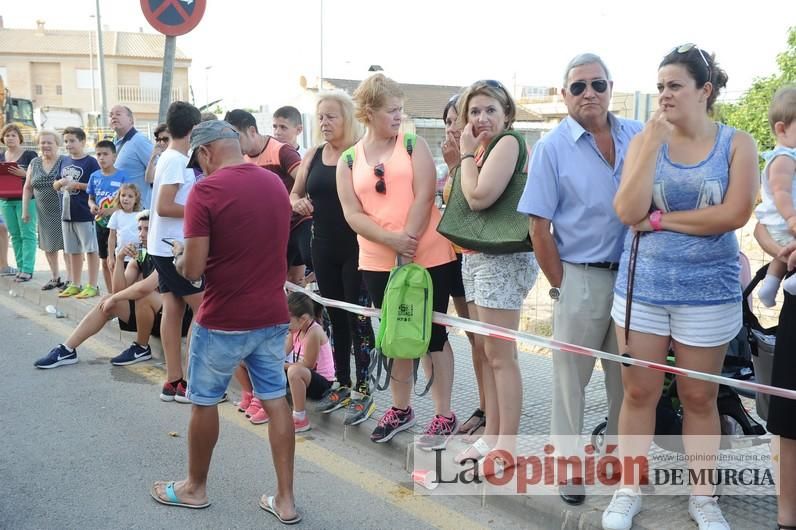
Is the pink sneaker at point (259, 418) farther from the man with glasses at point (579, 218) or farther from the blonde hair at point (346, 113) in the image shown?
the man with glasses at point (579, 218)

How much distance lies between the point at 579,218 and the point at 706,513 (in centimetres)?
135

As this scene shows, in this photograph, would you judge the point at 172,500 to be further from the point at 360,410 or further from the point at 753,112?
the point at 753,112

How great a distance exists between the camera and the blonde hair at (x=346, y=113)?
5.03 metres

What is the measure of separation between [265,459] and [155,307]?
2.65 meters

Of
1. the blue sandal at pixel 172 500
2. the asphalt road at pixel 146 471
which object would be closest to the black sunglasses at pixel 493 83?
the asphalt road at pixel 146 471

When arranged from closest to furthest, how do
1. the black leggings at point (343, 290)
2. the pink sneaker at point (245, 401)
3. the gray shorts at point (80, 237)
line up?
1. the black leggings at point (343, 290)
2. the pink sneaker at point (245, 401)
3. the gray shorts at point (80, 237)

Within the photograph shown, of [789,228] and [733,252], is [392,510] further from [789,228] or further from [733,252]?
[789,228]

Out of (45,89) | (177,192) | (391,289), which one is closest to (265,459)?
(391,289)

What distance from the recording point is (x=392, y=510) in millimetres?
3863

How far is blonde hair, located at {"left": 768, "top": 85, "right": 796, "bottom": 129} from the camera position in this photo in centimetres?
360

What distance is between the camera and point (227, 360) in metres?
3.80

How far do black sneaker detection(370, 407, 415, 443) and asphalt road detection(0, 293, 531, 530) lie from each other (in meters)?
0.14

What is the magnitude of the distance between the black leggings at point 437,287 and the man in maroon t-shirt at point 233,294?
761 mm

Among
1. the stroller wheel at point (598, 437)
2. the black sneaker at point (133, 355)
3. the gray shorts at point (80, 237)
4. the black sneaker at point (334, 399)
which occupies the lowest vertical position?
the black sneaker at point (133, 355)
